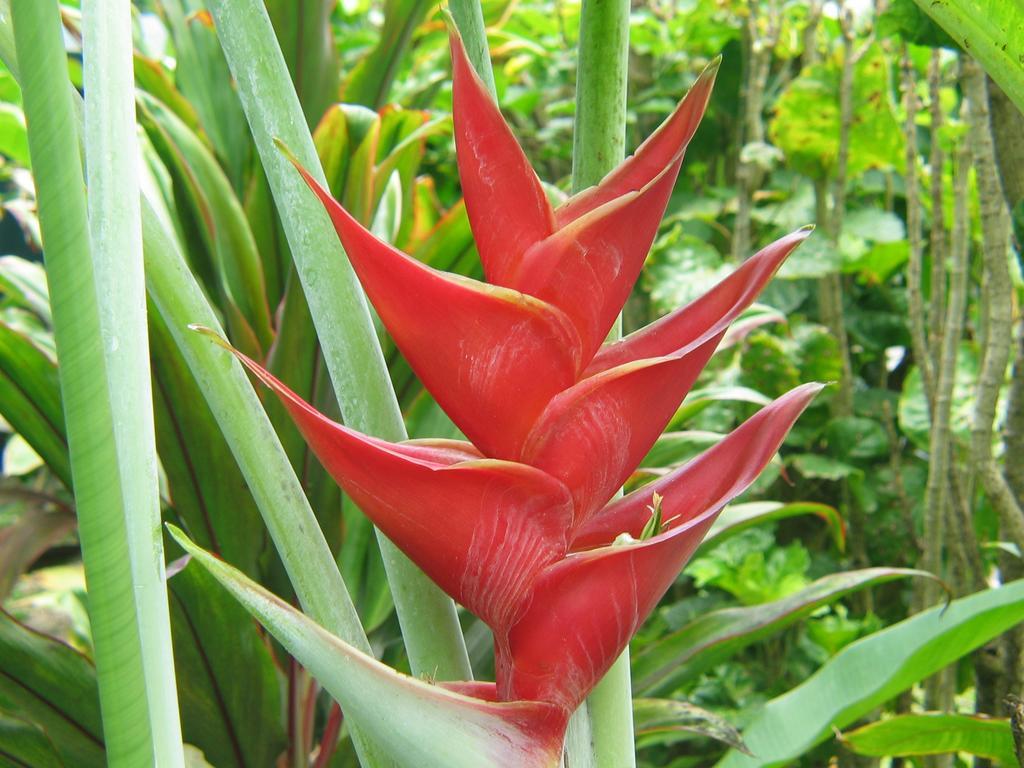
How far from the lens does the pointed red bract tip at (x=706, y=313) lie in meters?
0.31

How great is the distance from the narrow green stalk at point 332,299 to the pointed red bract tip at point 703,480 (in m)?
0.06

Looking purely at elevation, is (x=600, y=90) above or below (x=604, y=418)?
above

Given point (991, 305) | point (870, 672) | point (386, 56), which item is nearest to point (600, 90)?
point (870, 672)

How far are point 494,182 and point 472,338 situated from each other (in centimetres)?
5

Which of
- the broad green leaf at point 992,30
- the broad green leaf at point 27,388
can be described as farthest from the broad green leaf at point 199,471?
the broad green leaf at point 992,30

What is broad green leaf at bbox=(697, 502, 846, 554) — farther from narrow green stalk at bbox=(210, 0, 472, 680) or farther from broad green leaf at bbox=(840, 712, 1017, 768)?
narrow green stalk at bbox=(210, 0, 472, 680)

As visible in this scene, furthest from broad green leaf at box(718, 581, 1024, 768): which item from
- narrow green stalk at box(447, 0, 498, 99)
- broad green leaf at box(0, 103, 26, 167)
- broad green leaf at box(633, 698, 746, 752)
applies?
broad green leaf at box(0, 103, 26, 167)

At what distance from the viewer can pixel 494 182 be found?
313 mm

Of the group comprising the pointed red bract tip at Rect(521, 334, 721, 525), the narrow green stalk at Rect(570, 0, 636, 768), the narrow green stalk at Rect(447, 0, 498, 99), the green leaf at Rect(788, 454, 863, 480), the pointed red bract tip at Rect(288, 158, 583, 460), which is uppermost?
the narrow green stalk at Rect(447, 0, 498, 99)

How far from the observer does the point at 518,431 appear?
12.1 inches

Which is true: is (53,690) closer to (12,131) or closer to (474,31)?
(474,31)

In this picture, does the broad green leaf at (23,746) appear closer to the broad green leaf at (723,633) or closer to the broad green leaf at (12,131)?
the broad green leaf at (723,633)

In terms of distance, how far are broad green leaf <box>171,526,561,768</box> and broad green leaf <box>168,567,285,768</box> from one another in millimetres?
421

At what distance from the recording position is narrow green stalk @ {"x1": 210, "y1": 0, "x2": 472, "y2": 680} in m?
0.33
